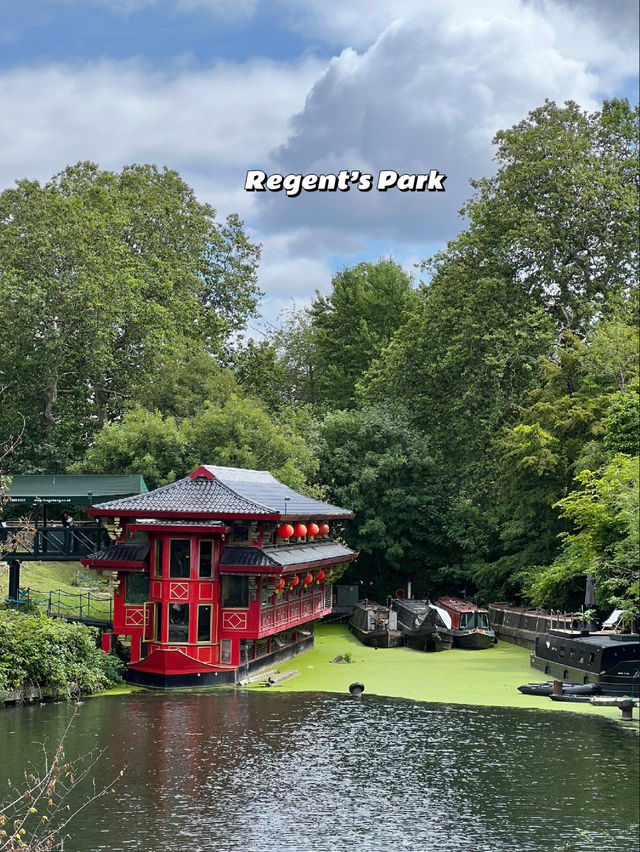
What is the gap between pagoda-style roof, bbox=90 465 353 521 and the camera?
33281mm

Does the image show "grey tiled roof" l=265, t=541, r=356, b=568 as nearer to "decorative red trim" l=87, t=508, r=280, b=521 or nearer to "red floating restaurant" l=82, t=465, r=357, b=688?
"red floating restaurant" l=82, t=465, r=357, b=688

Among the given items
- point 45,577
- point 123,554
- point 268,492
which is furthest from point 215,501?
point 45,577

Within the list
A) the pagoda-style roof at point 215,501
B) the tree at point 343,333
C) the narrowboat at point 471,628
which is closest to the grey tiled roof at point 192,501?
the pagoda-style roof at point 215,501

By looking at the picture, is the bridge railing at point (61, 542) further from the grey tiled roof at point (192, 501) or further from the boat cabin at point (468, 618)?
the boat cabin at point (468, 618)

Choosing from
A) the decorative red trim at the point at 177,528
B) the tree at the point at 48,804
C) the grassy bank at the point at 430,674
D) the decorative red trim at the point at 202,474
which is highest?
the decorative red trim at the point at 202,474

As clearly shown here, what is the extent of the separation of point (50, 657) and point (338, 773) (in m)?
11.0

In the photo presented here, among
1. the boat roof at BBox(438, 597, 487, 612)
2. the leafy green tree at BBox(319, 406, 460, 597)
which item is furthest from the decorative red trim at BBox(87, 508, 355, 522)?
the leafy green tree at BBox(319, 406, 460, 597)

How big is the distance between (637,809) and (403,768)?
17.9ft

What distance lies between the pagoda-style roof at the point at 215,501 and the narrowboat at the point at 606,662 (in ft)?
32.7

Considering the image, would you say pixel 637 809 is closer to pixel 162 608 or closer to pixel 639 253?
pixel 162 608

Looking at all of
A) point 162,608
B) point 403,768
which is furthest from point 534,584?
point 403,768

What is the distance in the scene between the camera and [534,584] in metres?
41.6

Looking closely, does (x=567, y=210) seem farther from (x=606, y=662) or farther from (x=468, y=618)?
(x=606, y=662)

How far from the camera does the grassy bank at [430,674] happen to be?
31188mm
